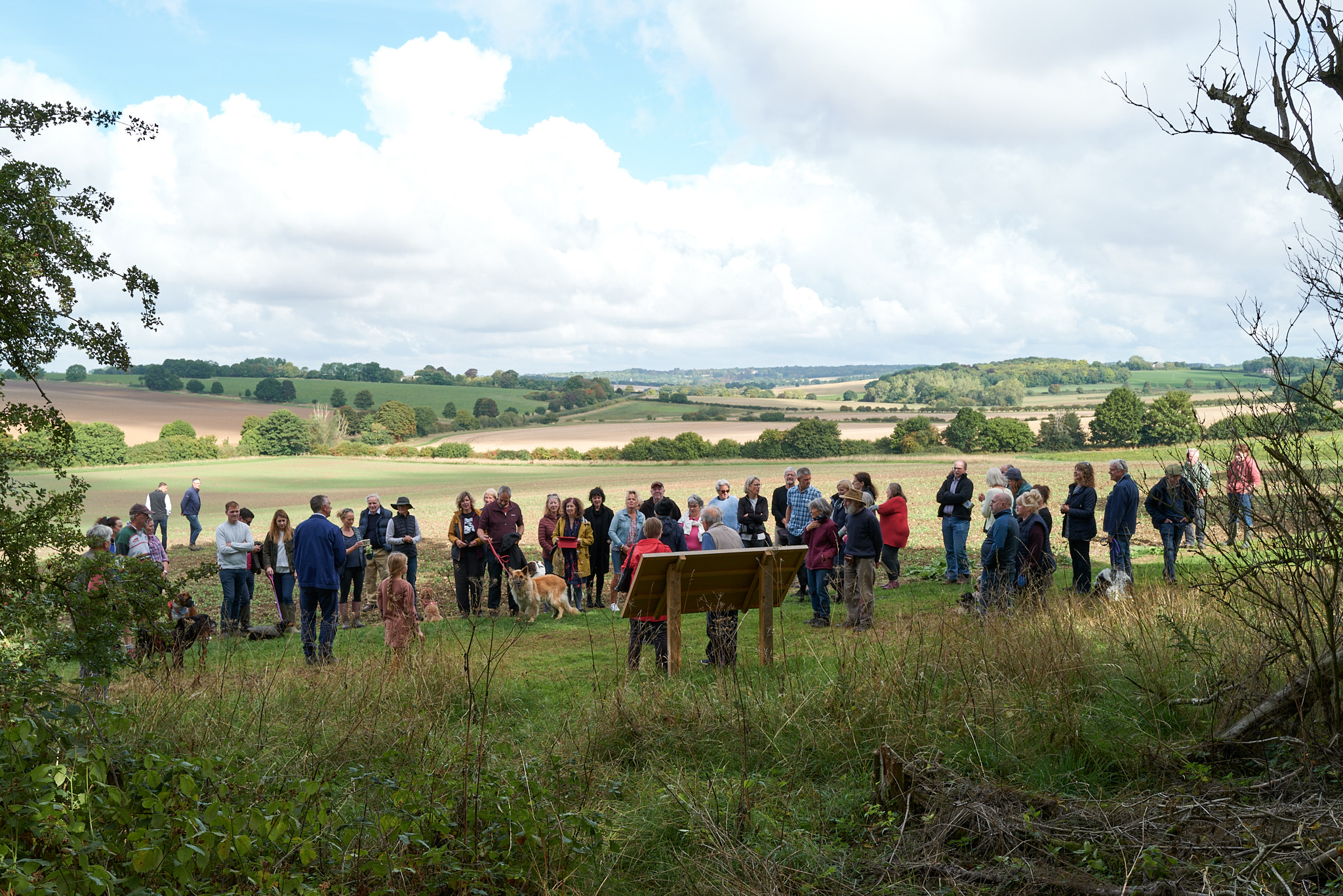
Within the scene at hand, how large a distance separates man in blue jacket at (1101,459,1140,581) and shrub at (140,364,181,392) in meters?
109

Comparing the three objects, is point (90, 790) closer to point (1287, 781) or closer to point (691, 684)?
point (691, 684)

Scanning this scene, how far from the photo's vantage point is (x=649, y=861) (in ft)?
14.7

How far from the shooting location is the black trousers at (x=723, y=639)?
7.27 m

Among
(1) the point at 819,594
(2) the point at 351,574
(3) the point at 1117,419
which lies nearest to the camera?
(1) the point at 819,594

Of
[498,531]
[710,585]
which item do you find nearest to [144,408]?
[498,531]

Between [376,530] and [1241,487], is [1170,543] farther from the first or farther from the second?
[376,530]

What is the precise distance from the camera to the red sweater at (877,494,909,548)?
12766 millimetres

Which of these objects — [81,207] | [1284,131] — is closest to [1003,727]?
[1284,131]

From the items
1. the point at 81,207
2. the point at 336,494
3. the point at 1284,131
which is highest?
the point at 81,207

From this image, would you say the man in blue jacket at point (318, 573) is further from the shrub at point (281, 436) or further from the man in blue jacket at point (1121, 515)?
the shrub at point (281, 436)

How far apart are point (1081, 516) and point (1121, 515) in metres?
0.50

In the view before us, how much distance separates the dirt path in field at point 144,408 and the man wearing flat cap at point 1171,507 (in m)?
72.2

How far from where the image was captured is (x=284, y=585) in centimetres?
1182

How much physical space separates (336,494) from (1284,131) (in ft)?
164
